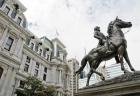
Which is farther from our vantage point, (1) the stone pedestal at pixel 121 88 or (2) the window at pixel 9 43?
(2) the window at pixel 9 43

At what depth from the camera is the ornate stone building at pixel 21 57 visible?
2130 cm

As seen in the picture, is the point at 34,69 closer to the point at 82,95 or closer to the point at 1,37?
the point at 1,37

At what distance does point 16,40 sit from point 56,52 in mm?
15848

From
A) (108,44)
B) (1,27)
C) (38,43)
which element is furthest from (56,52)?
(108,44)

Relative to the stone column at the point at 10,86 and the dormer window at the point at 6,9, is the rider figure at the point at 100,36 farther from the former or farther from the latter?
the dormer window at the point at 6,9

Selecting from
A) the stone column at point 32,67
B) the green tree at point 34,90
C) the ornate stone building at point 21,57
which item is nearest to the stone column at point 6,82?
the ornate stone building at point 21,57

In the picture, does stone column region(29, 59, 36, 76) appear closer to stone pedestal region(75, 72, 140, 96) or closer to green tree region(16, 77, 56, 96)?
green tree region(16, 77, 56, 96)

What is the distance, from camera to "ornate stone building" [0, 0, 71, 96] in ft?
69.9

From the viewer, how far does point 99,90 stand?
15.5ft

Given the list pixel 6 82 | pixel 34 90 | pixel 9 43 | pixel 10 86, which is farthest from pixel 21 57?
pixel 34 90

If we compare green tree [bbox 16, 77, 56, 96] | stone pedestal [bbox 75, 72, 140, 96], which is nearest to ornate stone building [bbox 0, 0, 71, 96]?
green tree [bbox 16, 77, 56, 96]

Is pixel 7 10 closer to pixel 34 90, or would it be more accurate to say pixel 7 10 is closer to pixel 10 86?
pixel 10 86

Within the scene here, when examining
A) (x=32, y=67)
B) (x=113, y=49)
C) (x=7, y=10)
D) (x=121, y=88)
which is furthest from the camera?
(x=32, y=67)

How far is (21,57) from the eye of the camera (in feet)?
88.1
